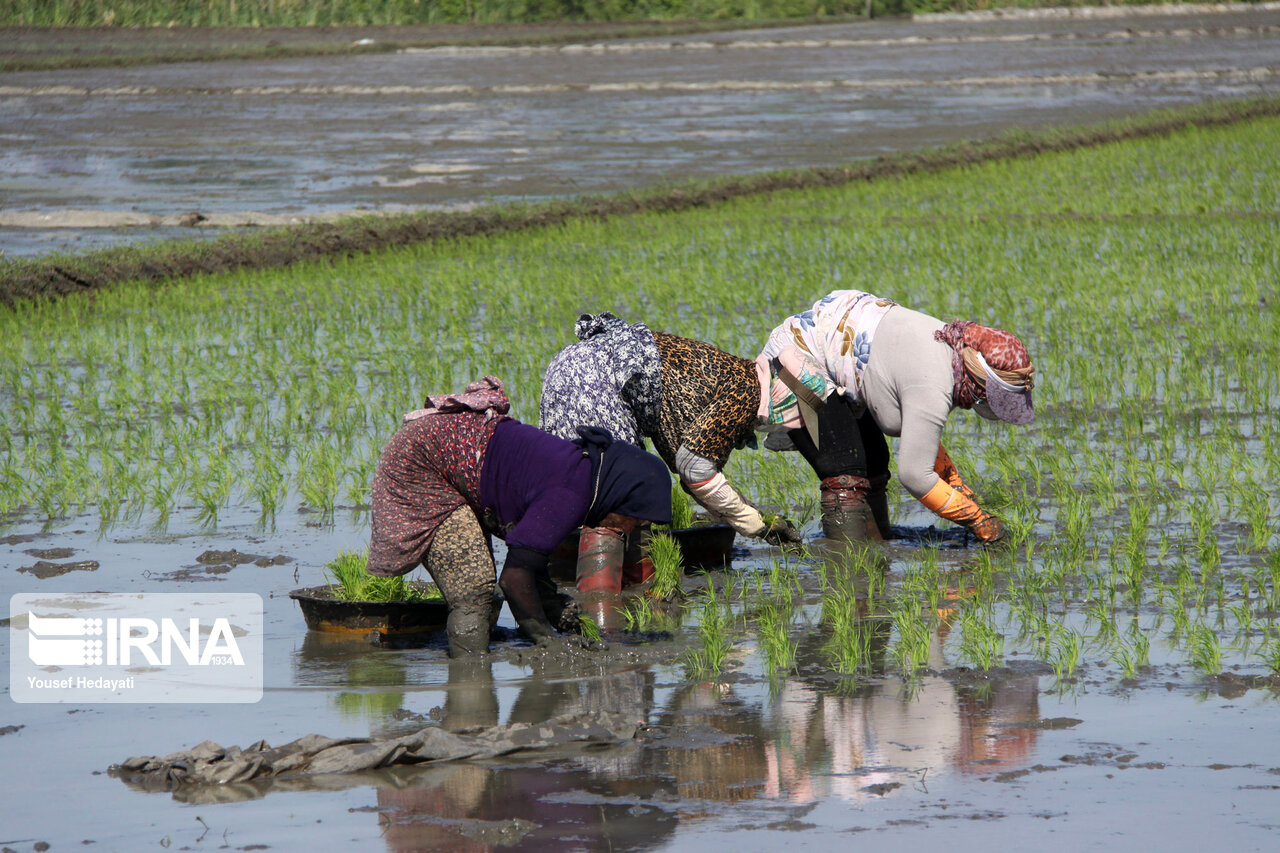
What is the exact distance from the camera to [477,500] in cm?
405

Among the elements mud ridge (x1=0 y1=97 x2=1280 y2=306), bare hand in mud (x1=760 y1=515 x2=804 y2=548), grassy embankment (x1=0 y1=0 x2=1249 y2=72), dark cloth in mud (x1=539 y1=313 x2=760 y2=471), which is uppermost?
grassy embankment (x1=0 y1=0 x2=1249 y2=72)

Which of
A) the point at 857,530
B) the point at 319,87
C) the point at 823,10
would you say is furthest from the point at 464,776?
the point at 823,10

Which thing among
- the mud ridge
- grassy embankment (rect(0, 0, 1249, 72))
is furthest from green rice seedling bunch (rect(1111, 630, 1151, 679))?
grassy embankment (rect(0, 0, 1249, 72))

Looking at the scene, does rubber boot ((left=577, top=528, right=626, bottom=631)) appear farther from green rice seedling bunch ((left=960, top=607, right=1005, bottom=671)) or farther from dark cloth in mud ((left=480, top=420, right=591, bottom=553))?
green rice seedling bunch ((left=960, top=607, right=1005, bottom=671))

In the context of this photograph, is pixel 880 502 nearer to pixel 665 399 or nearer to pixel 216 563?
pixel 665 399

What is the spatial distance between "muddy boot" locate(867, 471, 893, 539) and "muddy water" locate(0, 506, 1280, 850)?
907 millimetres

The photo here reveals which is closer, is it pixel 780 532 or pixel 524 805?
pixel 524 805

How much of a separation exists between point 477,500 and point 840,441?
1.41 m

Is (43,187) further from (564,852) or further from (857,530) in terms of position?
(564,852)

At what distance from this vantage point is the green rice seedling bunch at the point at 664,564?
4516mm

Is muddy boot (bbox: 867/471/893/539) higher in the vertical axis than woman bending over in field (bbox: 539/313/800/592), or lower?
lower

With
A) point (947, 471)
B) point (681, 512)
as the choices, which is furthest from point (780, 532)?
point (947, 471)

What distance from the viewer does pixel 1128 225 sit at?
39.8 feet

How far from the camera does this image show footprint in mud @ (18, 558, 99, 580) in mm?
4785
